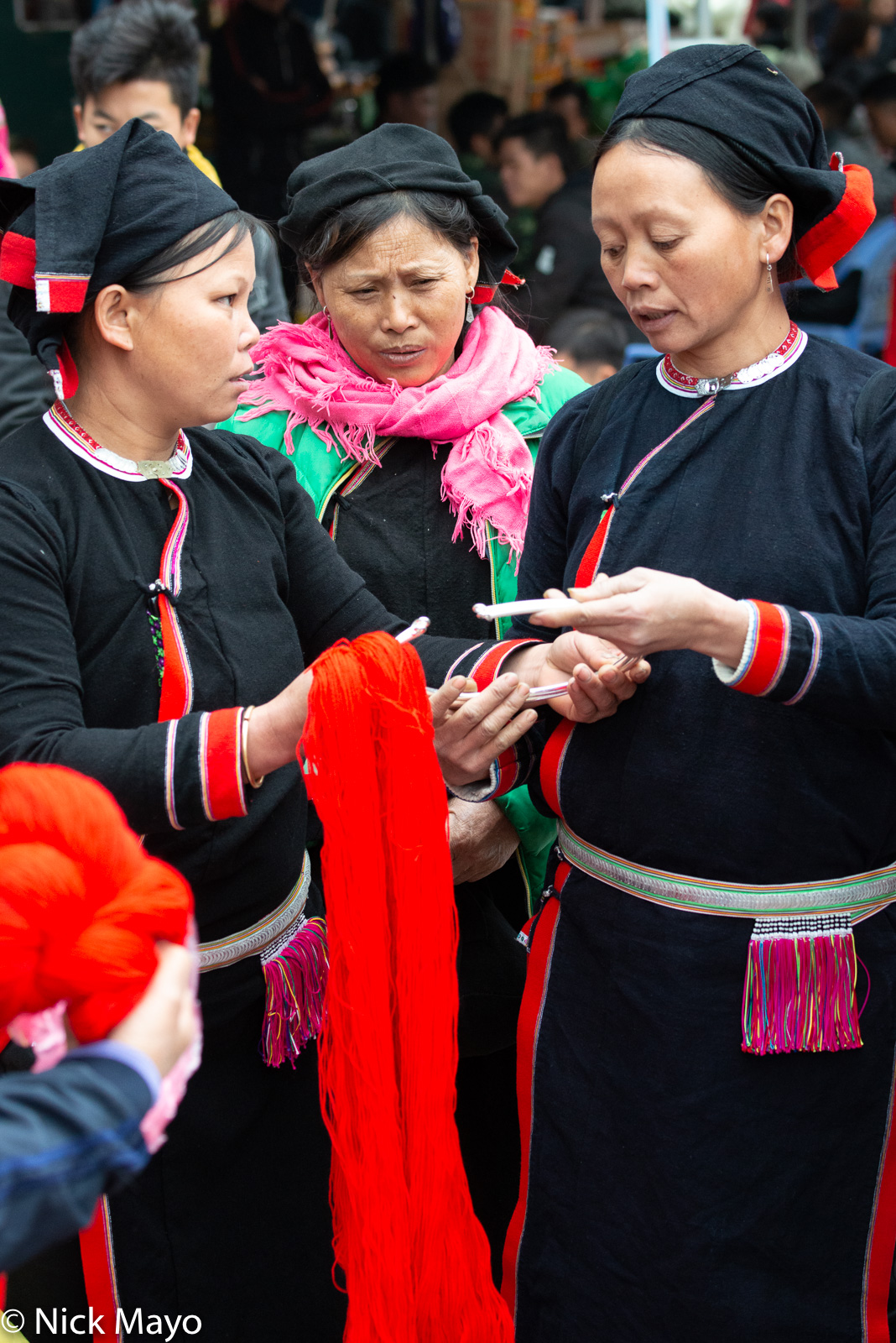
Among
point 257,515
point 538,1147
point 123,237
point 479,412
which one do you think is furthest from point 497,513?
point 538,1147

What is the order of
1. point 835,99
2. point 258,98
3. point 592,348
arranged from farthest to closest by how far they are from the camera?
point 835,99 < point 258,98 < point 592,348

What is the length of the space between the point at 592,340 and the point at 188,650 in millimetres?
3175

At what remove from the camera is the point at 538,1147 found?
197cm

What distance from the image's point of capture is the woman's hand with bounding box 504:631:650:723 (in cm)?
174

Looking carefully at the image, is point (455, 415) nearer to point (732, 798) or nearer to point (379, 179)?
point (379, 179)

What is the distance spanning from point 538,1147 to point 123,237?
1487 mm

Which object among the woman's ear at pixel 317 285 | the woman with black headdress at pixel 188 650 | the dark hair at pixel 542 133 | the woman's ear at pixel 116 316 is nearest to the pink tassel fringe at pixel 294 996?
the woman with black headdress at pixel 188 650

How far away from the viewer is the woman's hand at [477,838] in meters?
2.23

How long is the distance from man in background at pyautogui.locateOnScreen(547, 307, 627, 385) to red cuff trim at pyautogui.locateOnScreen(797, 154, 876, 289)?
259 centimetres

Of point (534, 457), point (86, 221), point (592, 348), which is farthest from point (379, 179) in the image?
point (592, 348)

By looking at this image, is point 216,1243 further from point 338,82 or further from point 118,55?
point 338,82

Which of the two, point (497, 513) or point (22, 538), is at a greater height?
point (22, 538)

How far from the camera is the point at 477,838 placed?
7.38 feet

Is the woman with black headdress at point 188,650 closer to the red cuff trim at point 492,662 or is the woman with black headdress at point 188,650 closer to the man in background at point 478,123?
the red cuff trim at point 492,662
